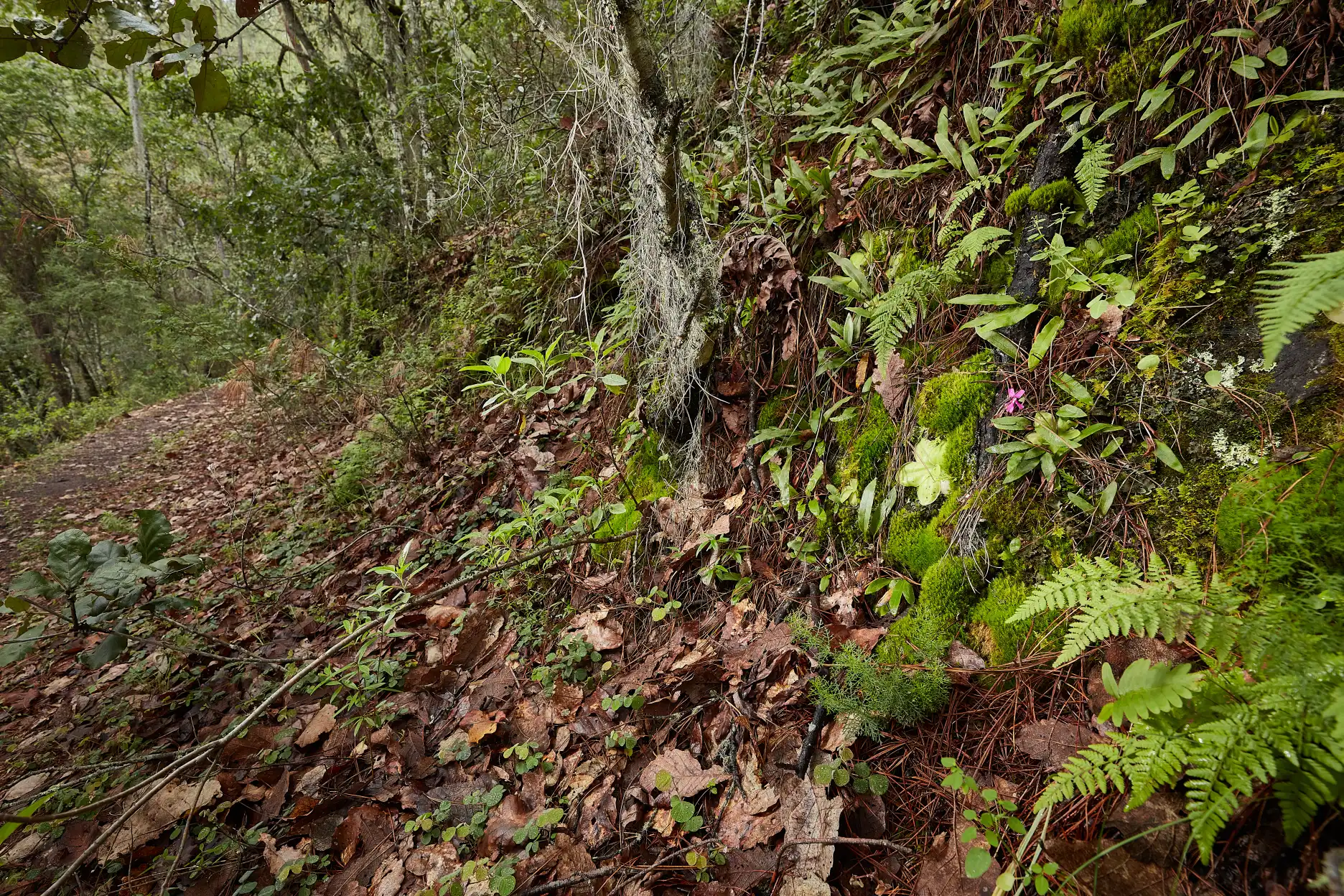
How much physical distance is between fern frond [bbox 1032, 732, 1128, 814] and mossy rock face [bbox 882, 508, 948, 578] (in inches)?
35.6

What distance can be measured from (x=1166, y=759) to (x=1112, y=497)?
899 mm

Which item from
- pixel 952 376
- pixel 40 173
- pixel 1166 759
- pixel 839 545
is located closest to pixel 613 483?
pixel 839 545

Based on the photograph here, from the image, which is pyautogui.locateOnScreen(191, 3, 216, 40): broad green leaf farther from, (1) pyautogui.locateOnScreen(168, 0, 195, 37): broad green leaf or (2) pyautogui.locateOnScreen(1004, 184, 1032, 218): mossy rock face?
(2) pyautogui.locateOnScreen(1004, 184, 1032, 218): mossy rock face

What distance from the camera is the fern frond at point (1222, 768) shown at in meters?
1.14

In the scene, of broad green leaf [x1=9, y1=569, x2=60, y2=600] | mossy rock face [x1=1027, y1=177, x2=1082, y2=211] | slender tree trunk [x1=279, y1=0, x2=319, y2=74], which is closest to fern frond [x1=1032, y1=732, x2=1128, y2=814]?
mossy rock face [x1=1027, y1=177, x2=1082, y2=211]

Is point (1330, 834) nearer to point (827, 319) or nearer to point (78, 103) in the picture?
point (827, 319)

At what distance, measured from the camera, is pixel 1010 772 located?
5.76 feet

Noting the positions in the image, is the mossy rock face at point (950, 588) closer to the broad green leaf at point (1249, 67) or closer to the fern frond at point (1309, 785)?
the fern frond at point (1309, 785)

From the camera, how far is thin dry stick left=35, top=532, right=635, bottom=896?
201cm

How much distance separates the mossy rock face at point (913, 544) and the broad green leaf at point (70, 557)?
3.26 meters

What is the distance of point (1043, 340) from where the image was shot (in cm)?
219

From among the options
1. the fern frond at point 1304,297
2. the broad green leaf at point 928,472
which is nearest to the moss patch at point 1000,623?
the broad green leaf at point 928,472

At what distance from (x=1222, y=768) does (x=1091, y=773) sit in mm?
273

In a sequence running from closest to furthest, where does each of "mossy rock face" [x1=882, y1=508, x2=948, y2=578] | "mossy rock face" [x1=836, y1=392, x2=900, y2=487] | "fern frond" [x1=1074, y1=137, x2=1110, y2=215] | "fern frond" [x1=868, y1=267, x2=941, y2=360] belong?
"fern frond" [x1=1074, y1=137, x2=1110, y2=215] → "mossy rock face" [x1=882, y1=508, x2=948, y2=578] → "fern frond" [x1=868, y1=267, x2=941, y2=360] → "mossy rock face" [x1=836, y1=392, x2=900, y2=487]
